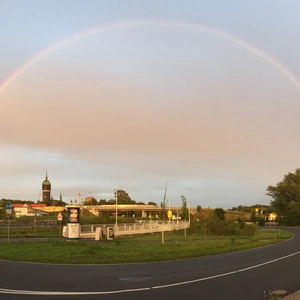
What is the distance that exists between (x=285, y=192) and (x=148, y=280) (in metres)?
92.0

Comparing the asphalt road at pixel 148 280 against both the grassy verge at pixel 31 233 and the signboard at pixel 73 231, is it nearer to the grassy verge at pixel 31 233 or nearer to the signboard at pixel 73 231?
the signboard at pixel 73 231

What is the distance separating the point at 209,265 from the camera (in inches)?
681

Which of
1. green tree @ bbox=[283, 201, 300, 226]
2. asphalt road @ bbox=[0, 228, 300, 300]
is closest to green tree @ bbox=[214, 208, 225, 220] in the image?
green tree @ bbox=[283, 201, 300, 226]

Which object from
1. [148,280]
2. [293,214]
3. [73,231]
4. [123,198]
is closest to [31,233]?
[73,231]

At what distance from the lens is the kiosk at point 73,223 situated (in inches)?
1179

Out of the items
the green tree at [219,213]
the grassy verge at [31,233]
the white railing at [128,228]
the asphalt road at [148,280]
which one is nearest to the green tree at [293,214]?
the green tree at [219,213]

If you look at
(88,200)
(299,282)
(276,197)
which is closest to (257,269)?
(299,282)

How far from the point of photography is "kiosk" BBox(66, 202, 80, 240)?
2995cm

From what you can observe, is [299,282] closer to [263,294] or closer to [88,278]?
[263,294]

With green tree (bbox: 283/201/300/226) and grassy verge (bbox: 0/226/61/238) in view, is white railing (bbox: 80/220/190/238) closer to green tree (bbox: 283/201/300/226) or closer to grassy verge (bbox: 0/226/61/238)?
grassy verge (bbox: 0/226/61/238)

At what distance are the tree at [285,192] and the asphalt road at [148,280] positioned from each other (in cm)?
8276

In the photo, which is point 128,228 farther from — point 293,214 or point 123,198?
point 123,198

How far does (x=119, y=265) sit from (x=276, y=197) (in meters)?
89.6

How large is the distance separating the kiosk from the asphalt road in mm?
12240
